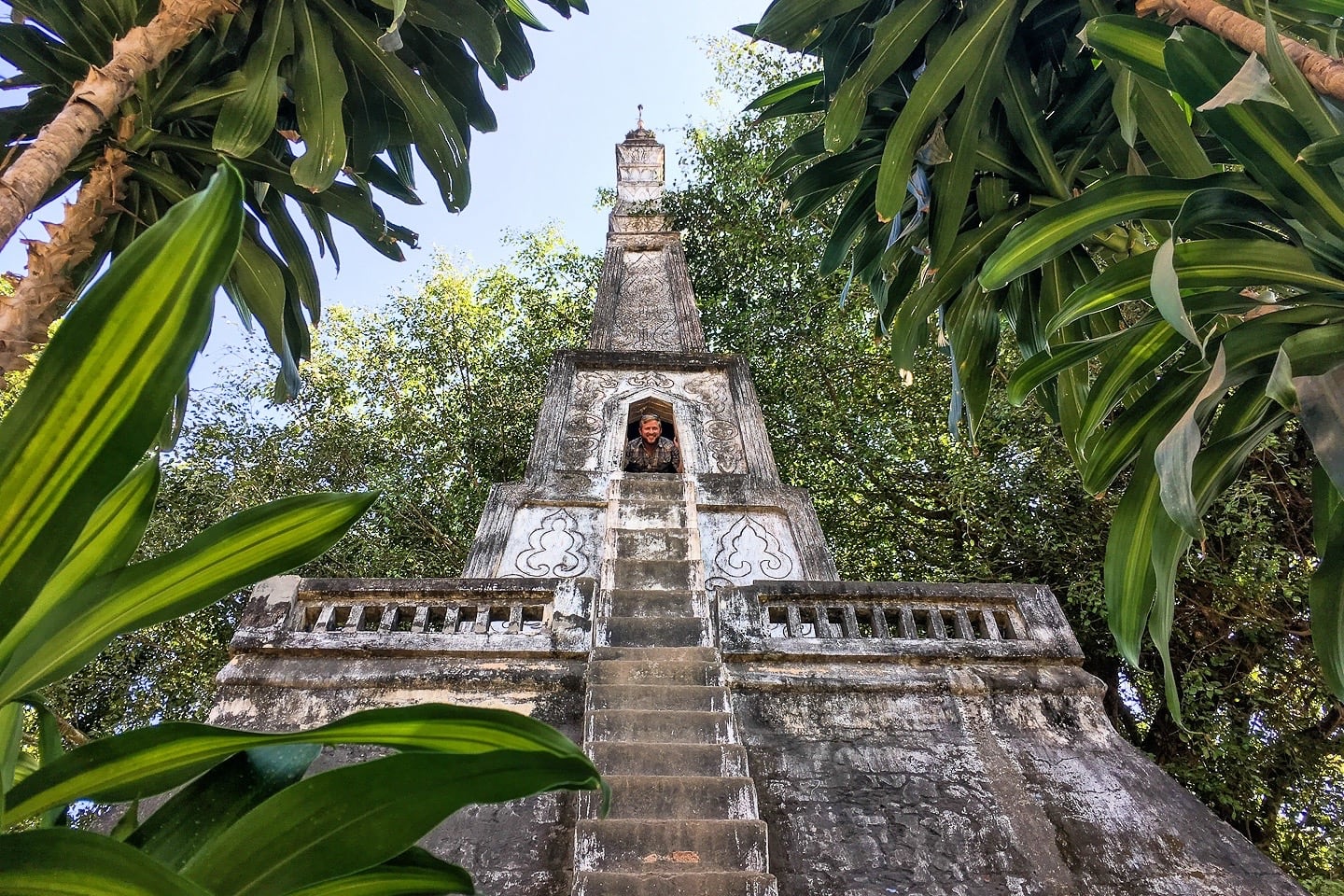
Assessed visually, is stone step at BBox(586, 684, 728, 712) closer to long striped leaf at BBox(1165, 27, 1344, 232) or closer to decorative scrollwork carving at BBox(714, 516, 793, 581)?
decorative scrollwork carving at BBox(714, 516, 793, 581)

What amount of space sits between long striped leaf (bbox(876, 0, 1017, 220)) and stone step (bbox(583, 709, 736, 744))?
200 centimetres

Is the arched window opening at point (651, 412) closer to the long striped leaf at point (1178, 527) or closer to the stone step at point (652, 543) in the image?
the stone step at point (652, 543)

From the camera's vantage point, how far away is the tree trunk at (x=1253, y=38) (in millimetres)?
1908

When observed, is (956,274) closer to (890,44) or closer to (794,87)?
(890,44)

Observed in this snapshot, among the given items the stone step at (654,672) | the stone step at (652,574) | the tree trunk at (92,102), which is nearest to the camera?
the tree trunk at (92,102)

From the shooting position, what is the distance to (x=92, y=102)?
2275 mm

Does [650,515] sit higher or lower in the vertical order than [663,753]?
higher

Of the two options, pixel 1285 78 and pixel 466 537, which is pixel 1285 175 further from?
pixel 466 537

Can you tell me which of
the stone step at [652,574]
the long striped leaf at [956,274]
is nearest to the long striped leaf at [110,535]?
the long striped leaf at [956,274]

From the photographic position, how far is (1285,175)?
1972 mm

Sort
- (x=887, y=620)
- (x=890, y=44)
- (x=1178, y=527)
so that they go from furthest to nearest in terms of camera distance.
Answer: (x=887, y=620) < (x=890, y=44) < (x=1178, y=527)

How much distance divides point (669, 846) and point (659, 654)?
1071 mm

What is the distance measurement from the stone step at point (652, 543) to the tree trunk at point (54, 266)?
9.60ft

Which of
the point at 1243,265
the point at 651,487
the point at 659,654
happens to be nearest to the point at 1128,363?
the point at 1243,265
